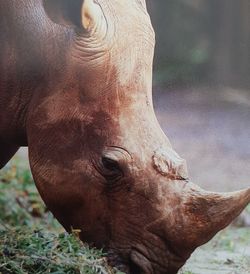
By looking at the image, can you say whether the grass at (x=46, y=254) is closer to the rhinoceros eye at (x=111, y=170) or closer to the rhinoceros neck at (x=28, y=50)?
the rhinoceros eye at (x=111, y=170)

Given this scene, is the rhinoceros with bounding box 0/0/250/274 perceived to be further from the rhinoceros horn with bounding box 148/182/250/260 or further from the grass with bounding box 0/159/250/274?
the grass with bounding box 0/159/250/274

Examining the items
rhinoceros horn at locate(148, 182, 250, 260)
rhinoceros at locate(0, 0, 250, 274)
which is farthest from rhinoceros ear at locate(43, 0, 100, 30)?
rhinoceros horn at locate(148, 182, 250, 260)

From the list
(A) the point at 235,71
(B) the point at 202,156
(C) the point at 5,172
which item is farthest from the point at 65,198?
(C) the point at 5,172

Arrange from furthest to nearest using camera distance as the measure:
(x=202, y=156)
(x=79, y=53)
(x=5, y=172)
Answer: (x=5, y=172), (x=202, y=156), (x=79, y=53)

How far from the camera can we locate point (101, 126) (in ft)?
13.1

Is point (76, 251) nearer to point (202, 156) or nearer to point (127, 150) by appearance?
point (127, 150)

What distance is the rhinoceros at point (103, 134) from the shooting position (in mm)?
3920

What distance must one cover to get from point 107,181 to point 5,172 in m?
2.77

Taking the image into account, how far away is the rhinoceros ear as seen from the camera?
392cm

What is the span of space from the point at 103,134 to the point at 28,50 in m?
0.45

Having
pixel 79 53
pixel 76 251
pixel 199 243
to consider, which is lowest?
→ pixel 76 251

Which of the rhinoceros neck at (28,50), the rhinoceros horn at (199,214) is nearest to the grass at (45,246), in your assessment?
the rhinoceros horn at (199,214)

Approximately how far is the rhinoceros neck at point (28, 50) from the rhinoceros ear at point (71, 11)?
0.14 m

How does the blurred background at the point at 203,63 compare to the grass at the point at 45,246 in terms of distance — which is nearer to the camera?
the grass at the point at 45,246
